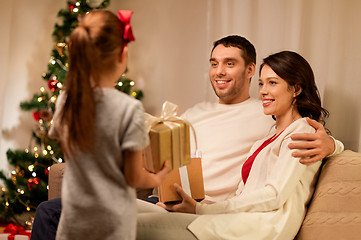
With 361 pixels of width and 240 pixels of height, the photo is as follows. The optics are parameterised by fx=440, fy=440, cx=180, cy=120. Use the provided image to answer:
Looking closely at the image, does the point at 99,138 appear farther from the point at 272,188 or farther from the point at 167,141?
the point at 272,188

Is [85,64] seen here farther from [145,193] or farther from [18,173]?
[18,173]

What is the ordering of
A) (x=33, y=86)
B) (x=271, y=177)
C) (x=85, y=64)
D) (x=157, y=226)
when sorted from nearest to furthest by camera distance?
(x=85, y=64), (x=157, y=226), (x=271, y=177), (x=33, y=86)

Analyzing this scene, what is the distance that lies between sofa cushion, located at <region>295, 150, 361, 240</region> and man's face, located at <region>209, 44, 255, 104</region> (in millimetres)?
780

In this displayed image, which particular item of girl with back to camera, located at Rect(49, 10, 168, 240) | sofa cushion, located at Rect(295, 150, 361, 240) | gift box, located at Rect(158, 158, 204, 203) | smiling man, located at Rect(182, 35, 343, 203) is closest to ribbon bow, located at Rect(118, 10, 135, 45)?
girl with back to camera, located at Rect(49, 10, 168, 240)

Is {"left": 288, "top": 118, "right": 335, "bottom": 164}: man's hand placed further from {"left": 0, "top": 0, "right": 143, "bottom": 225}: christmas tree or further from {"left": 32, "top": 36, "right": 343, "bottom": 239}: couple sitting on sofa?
{"left": 0, "top": 0, "right": 143, "bottom": 225}: christmas tree

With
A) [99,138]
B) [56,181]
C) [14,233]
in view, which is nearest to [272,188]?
[99,138]

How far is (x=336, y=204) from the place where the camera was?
5.88 ft

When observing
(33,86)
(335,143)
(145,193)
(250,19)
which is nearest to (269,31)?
(250,19)

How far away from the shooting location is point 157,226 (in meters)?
1.67

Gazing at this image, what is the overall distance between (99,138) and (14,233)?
232 cm

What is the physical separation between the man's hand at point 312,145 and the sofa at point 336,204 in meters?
0.10

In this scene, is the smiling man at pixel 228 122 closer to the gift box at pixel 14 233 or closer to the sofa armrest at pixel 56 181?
the sofa armrest at pixel 56 181

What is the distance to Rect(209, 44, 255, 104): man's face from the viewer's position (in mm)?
2504

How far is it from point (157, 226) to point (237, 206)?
1.07ft
